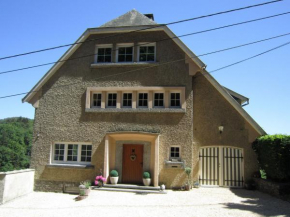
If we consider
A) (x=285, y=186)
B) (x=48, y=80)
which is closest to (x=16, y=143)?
(x=48, y=80)

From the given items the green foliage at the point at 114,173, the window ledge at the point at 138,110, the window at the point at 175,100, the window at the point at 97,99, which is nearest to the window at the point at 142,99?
the window ledge at the point at 138,110

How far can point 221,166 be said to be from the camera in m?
13.9

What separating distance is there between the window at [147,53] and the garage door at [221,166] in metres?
5.89

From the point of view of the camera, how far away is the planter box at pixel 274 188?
1104 centimetres

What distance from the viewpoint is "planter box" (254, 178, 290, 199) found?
11.0 metres

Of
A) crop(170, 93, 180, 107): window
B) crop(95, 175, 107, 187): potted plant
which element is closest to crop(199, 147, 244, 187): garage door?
crop(170, 93, 180, 107): window

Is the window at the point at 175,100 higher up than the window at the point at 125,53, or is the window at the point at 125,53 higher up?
the window at the point at 125,53


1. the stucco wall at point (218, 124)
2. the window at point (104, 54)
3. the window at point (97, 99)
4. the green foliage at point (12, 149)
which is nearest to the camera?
the stucco wall at point (218, 124)

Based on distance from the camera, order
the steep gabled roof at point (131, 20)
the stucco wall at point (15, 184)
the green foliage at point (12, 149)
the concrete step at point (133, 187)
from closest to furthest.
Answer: the stucco wall at point (15, 184) → the concrete step at point (133, 187) → the steep gabled roof at point (131, 20) → the green foliage at point (12, 149)

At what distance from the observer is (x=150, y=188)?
1264 centimetres

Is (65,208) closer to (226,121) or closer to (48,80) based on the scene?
(48,80)

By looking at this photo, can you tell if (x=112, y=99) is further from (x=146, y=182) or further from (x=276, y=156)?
(x=276, y=156)

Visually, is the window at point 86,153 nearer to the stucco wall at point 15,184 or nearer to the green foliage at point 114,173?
the green foliage at point 114,173

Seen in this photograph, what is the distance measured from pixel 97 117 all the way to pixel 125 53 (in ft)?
13.4
